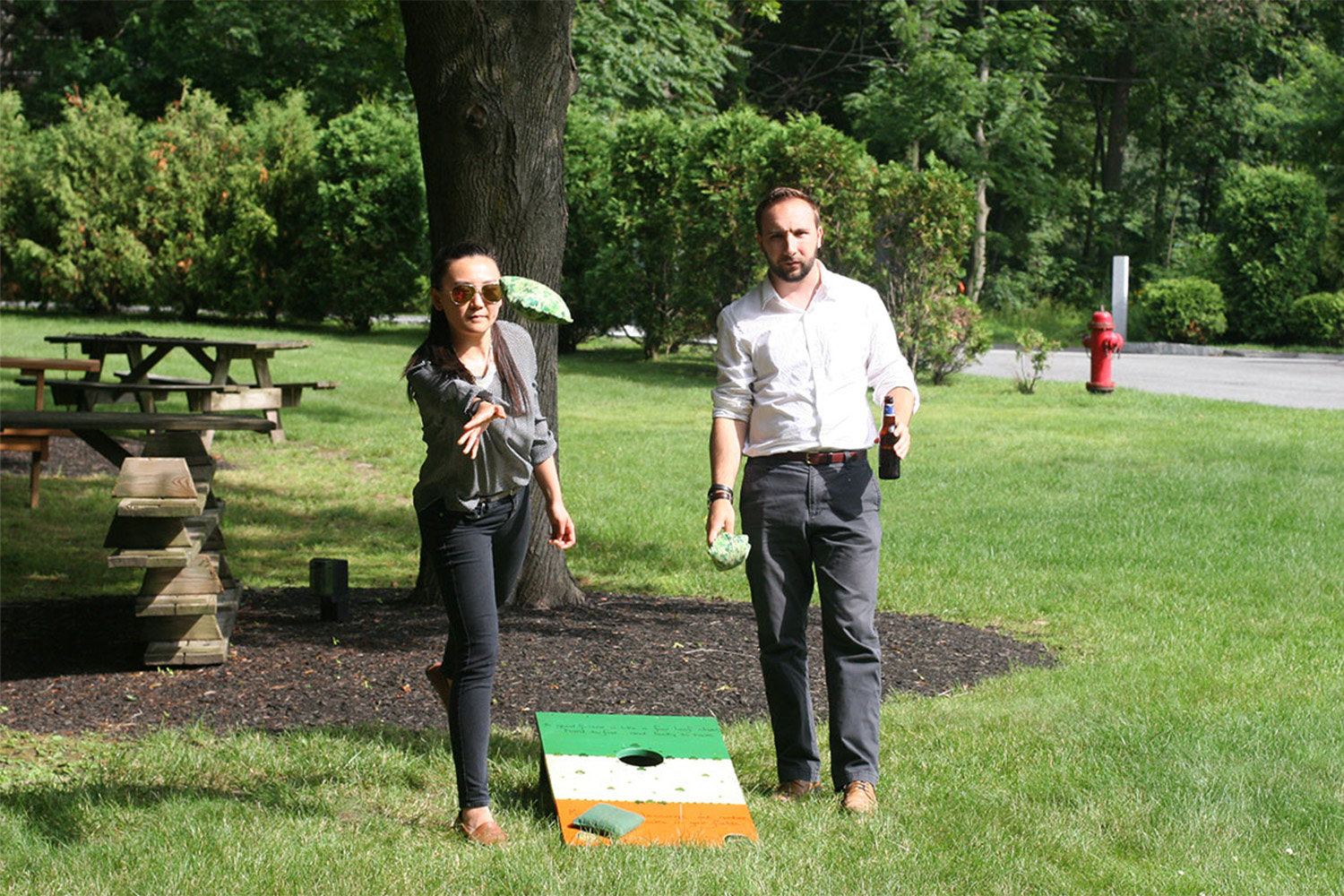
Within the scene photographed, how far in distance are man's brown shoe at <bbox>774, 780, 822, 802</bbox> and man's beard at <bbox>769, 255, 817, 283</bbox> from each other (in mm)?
1572

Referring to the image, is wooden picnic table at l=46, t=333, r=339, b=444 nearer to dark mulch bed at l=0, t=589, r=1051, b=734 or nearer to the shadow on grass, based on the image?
dark mulch bed at l=0, t=589, r=1051, b=734

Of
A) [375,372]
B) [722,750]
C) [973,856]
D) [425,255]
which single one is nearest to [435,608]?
[722,750]

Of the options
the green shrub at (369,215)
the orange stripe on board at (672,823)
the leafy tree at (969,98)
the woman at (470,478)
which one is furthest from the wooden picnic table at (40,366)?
the leafy tree at (969,98)

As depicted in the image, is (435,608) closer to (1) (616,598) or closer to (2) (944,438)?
(1) (616,598)

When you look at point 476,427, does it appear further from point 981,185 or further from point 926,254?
point 981,185

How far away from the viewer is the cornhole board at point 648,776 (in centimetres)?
393

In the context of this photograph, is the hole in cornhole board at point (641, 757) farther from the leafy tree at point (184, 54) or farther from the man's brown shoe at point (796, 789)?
the leafy tree at point (184, 54)

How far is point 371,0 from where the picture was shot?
11555 millimetres

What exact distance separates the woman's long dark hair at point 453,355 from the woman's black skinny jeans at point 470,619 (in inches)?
12.0

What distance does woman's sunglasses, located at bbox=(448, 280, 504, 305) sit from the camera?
3904 millimetres

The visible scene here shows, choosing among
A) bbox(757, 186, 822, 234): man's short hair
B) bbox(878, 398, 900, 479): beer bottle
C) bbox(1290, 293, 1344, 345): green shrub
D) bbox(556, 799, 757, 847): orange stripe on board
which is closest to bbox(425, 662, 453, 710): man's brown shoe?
bbox(556, 799, 757, 847): orange stripe on board

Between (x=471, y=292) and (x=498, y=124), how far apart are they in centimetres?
275

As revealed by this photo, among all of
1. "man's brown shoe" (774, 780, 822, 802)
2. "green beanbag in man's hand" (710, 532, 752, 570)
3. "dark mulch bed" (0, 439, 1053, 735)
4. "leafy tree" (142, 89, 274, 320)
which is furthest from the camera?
"leafy tree" (142, 89, 274, 320)

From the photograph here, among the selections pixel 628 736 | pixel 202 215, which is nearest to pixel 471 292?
pixel 628 736
